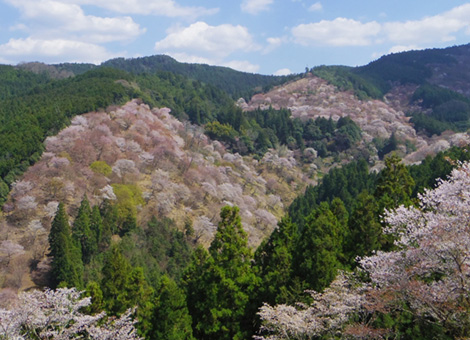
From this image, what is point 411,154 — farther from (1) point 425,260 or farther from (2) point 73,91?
(1) point 425,260

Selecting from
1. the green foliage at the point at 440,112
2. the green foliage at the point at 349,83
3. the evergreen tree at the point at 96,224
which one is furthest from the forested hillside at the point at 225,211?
the green foliage at the point at 349,83

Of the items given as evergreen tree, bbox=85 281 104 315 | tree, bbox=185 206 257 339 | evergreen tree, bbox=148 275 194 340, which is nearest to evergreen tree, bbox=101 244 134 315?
evergreen tree, bbox=85 281 104 315

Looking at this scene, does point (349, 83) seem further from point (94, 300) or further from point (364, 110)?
point (94, 300)

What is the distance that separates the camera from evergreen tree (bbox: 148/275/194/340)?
1811 centimetres

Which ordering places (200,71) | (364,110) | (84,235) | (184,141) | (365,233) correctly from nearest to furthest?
1. (365,233)
2. (84,235)
3. (184,141)
4. (364,110)
5. (200,71)

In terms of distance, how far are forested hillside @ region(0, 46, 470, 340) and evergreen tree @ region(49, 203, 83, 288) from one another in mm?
137

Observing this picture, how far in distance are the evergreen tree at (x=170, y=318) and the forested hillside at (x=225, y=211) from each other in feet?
0.22

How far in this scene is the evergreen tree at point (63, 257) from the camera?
103 ft

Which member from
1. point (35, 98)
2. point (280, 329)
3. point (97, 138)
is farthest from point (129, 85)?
point (280, 329)

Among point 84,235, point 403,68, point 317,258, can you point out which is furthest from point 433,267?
point 403,68

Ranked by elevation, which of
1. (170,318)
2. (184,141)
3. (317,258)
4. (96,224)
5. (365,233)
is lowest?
(170,318)

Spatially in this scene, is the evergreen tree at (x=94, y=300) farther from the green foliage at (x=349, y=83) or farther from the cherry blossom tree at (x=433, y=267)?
the green foliage at (x=349, y=83)

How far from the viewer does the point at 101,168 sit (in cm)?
4662

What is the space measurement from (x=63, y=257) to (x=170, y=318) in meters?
16.7
